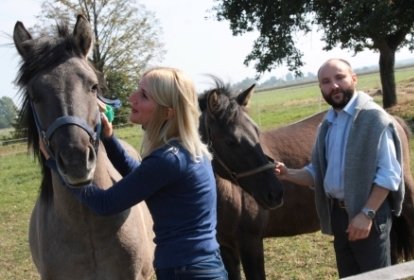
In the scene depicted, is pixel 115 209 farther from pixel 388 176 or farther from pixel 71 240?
pixel 388 176

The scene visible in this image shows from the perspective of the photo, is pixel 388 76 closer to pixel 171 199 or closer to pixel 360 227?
pixel 360 227

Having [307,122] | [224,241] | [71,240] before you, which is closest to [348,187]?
[71,240]

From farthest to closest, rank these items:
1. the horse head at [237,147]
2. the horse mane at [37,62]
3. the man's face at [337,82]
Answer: the horse head at [237,147]
the man's face at [337,82]
the horse mane at [37,62]

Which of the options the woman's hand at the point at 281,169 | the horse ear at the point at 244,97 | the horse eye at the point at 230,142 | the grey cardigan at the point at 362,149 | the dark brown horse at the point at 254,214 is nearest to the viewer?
the grey cardigan at the point at 362,149

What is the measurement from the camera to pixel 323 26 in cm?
1750

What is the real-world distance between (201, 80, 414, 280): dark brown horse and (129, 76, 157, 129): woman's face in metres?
1.80

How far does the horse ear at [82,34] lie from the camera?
284 centimetres

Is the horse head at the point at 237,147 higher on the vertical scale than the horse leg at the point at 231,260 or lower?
higher

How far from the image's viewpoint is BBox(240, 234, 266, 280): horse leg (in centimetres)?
433

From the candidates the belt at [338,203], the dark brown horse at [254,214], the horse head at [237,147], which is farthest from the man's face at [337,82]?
the dark brown horse at [254,214]

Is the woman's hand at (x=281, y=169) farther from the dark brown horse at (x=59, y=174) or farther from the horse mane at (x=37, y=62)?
the horse mane at (x=37, y=62)

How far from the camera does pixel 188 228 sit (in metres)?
2.23

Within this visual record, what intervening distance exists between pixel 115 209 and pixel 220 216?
2.28 metres

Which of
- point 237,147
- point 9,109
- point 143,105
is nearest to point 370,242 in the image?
point 237,147
